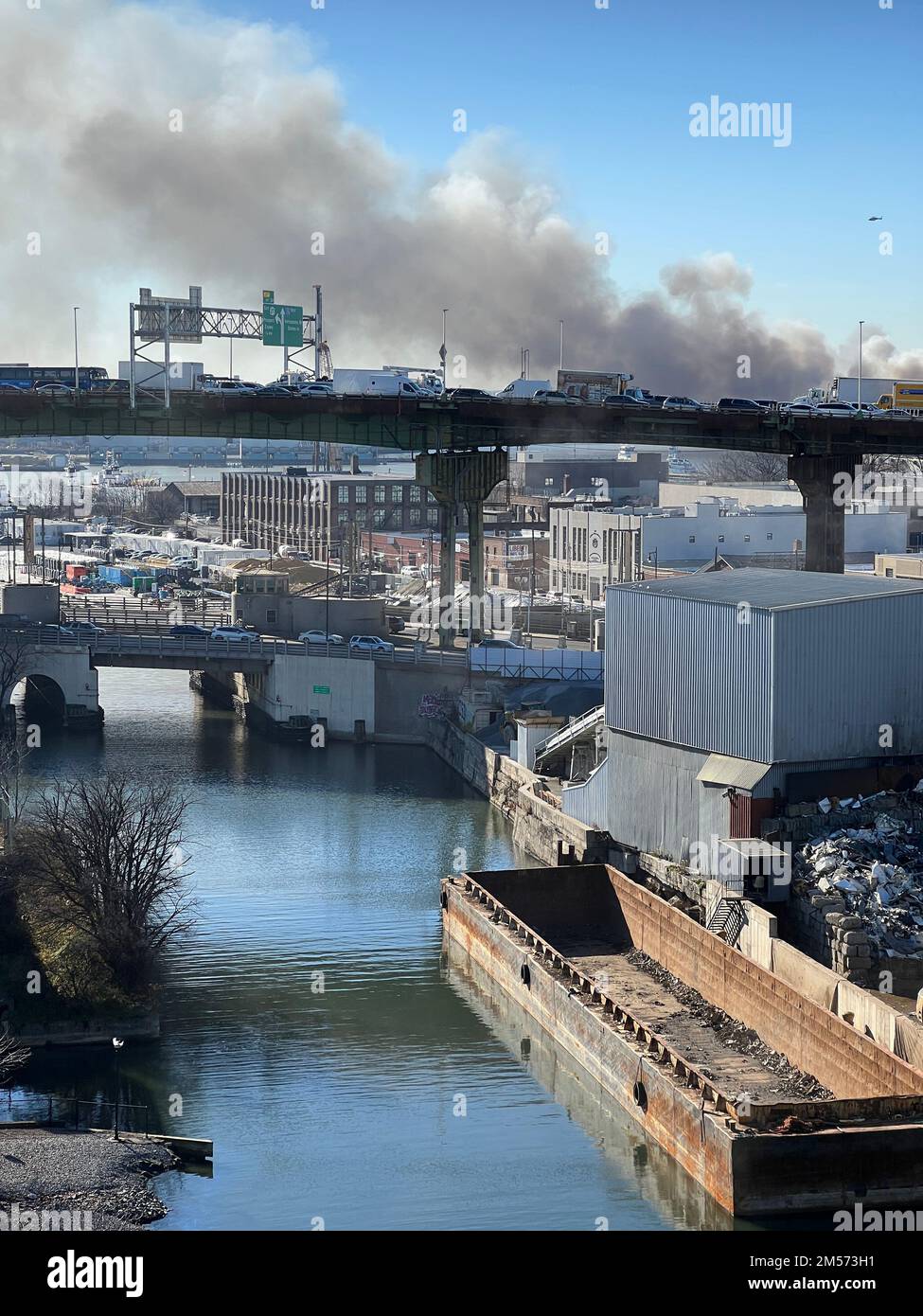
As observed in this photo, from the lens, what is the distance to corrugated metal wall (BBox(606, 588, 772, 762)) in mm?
24922

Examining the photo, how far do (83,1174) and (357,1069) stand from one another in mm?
4609

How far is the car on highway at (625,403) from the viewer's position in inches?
1794

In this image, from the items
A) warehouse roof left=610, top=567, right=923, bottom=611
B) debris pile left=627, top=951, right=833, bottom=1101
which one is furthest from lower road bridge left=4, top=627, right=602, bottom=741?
debris pile left=627, top=951, right=833, bottom=1101

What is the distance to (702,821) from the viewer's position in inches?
1009

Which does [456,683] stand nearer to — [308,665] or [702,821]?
[308,665]

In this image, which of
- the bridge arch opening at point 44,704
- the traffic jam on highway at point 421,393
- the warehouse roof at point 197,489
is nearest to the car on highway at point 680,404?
the traffic jam on highway at point 421,393

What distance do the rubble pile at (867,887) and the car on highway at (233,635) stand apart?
2379cm

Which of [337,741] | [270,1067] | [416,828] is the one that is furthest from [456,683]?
[270,1067]

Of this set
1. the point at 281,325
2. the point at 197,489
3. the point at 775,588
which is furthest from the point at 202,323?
the point at 197,489

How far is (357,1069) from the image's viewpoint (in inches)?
837

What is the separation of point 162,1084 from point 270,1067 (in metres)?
1.27

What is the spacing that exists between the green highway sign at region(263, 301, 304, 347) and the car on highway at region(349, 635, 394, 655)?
619 inches

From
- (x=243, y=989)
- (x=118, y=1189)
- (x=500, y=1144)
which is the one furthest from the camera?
(x=243, y=989)
